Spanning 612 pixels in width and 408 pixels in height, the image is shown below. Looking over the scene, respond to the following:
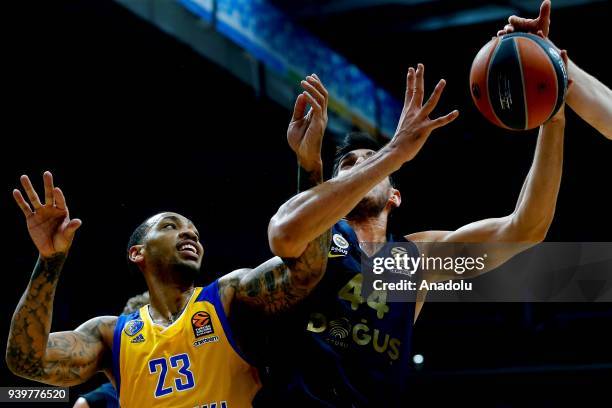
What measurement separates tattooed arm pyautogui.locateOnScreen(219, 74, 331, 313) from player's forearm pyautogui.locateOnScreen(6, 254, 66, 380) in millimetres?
788

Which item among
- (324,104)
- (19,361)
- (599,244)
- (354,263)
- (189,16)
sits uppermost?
(189,16)

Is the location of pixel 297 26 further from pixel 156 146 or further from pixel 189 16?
pixel 156 146

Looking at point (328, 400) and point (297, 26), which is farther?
point (297, 26)

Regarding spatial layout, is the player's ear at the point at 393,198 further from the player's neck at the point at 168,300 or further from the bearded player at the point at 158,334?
the player's neck at the point at 168,300

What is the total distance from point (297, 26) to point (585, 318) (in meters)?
4.03

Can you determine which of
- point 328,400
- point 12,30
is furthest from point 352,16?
point 328,400

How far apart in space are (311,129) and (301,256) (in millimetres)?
481

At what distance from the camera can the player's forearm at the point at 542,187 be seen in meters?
3.28

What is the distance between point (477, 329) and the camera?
8.14 m

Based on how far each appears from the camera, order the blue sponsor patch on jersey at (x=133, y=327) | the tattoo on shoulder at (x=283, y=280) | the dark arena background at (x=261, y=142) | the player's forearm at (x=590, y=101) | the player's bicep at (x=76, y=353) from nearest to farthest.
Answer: the tattoo on shoulder at (x=283, y=280)
the player's forearm at (x=590, y=101)
the player's bicep at (x=76, y=353)
the blue sponsor patch on jersey at (x=133, y=327)
the dark arena background at (x=261, y=142)

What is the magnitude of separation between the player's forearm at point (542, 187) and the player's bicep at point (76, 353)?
1.93 meters

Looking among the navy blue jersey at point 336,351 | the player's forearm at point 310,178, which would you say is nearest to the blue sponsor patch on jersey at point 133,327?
the navy blue jersey at point 336,351

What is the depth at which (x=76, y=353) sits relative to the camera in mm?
3480

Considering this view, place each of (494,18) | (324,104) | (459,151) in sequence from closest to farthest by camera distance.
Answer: (324,104) → (494,18) → (459,151)
